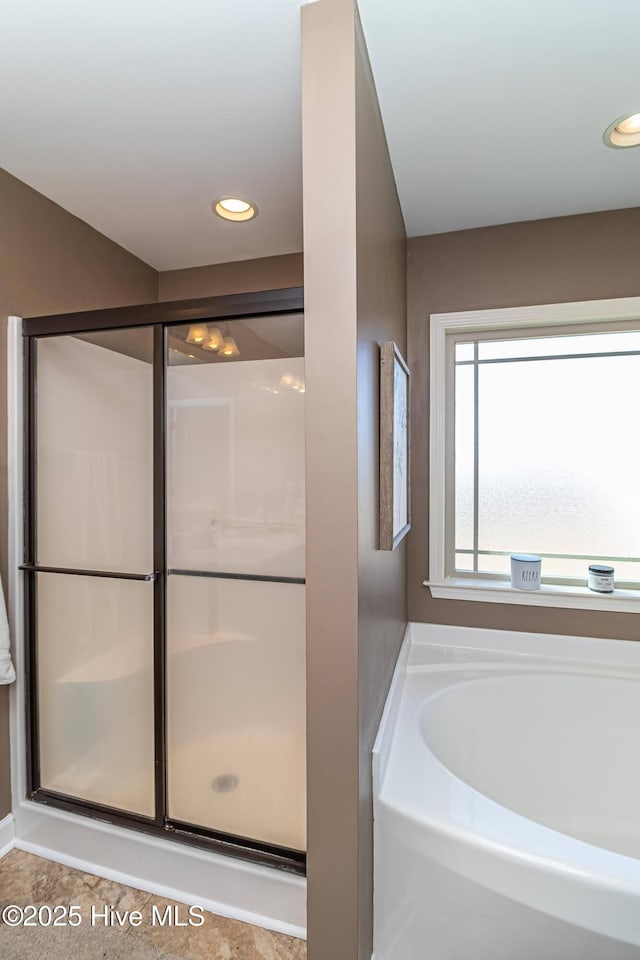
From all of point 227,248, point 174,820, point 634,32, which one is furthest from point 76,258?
point 174,820

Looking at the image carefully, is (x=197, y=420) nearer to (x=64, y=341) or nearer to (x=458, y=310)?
(x=64, y=341)

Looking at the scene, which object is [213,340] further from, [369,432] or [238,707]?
[238,707]

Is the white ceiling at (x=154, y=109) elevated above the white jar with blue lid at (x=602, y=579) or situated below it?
above

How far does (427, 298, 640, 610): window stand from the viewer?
1994mm

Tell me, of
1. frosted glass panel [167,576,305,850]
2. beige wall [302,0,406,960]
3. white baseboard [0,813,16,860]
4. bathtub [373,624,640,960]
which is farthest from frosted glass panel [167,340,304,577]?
white baseboard [0,813,16,860]

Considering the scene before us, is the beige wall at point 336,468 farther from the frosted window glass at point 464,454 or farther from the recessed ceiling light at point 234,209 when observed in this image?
the frosted window glass at point 464,454

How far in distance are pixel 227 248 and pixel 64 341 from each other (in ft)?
3.15

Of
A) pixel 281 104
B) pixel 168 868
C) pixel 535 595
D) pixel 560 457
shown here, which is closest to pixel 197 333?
pixel 281 104

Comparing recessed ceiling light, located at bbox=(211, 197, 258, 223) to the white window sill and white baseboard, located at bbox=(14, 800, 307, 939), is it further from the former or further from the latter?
white baseboard, located at bbox=(14, 800, 307, 939)

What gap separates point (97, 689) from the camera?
1791 mm

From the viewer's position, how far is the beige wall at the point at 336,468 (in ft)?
3.28

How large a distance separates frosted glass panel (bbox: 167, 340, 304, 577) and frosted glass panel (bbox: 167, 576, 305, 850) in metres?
0.11

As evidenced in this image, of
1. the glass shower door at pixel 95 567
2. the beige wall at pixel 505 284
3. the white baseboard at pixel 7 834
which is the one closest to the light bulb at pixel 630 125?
the beige wall at pixel 505 284

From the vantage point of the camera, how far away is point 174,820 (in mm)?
1658
